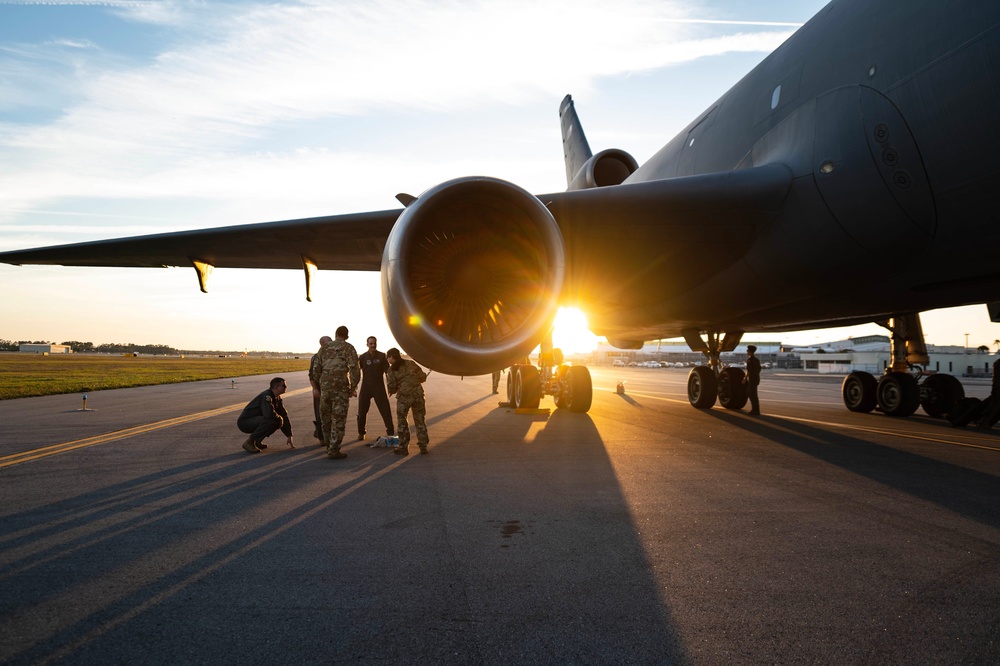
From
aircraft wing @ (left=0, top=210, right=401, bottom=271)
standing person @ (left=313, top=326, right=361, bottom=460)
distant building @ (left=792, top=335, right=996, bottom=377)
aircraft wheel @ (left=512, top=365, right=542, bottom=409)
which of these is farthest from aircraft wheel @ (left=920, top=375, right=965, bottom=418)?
distant building @ (left=792, top=335, right=996, bottom=377)

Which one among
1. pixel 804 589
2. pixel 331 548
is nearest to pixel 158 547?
pixel 331 548

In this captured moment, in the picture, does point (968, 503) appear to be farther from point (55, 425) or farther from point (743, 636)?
point (55, 425)

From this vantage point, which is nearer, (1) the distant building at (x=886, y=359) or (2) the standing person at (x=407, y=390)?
(2) the standing person at (x=407, y=390)

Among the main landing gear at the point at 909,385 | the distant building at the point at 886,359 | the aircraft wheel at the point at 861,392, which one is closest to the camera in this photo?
the main landing gear at the point at 909,385

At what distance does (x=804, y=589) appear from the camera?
10.2 ft

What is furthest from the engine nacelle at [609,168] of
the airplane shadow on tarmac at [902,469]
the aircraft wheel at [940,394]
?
the aircraft wheel at [940,394]

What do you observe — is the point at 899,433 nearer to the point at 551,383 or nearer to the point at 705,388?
the point at 705,388

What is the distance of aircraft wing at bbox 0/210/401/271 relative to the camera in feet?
22.7

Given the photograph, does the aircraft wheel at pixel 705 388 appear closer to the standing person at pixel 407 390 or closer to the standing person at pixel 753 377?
the standing person at pixel 753 377

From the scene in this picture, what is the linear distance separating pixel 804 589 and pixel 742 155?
19.2 feet

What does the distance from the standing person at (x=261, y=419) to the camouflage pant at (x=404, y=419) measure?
5.22ft

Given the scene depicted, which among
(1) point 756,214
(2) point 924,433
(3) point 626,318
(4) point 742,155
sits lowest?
(2) point 924,433

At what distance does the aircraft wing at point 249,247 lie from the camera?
272 inches

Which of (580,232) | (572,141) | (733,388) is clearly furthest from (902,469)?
(572,141)
